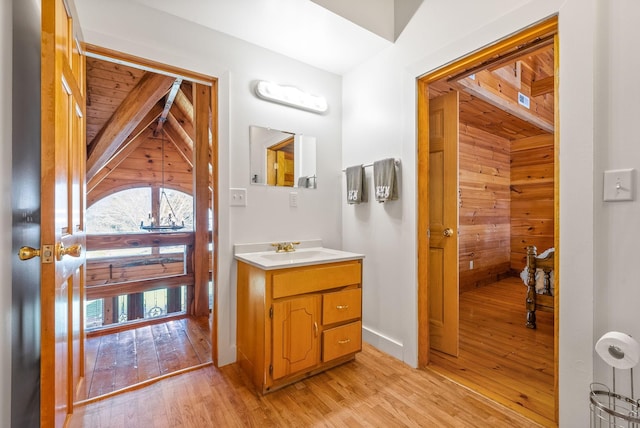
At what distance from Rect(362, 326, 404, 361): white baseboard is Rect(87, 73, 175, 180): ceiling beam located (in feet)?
9.12

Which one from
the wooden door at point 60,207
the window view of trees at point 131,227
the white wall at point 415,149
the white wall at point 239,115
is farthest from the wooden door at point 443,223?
the window view of trees at point 131,227

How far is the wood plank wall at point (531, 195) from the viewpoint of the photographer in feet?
15.6

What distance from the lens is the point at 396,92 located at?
2256 mm

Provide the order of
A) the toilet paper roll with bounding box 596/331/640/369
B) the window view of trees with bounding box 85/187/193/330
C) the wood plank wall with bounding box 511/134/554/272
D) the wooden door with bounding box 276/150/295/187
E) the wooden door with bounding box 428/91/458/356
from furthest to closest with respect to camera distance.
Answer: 1. the wood plank wall with bounding box 511/134/554/272
2. the window view of trees with bounding box 85/187/193/330
3. the wooden door with bounding box 276/150/295/187
4. the wooden door with bounding box 428/91/458/356
5. the toilet paper roll with bounding box 596/331/640/369

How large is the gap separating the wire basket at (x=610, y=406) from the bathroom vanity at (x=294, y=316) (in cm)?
124

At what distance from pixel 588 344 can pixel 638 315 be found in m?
0.23

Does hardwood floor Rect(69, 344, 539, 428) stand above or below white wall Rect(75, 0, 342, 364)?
below

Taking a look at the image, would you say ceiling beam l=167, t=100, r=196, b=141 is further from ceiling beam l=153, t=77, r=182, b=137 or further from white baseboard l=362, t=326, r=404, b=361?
white baseboard l=362, t=326, r=404, b=361

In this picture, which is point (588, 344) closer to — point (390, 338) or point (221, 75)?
point (390, 338)

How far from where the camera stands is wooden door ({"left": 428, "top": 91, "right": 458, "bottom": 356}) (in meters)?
2.24

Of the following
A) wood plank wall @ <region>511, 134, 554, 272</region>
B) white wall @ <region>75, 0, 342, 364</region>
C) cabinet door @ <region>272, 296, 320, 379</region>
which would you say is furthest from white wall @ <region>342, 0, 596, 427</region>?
wood plank wall @ <region>511, 134, 554, 272</region>

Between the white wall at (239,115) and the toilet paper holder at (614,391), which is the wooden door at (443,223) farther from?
the toilet paper holder at (614,391)

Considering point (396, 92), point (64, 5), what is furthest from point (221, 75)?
point (396, 92)

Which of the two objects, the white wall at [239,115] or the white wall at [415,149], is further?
the white wall at [239,115]
